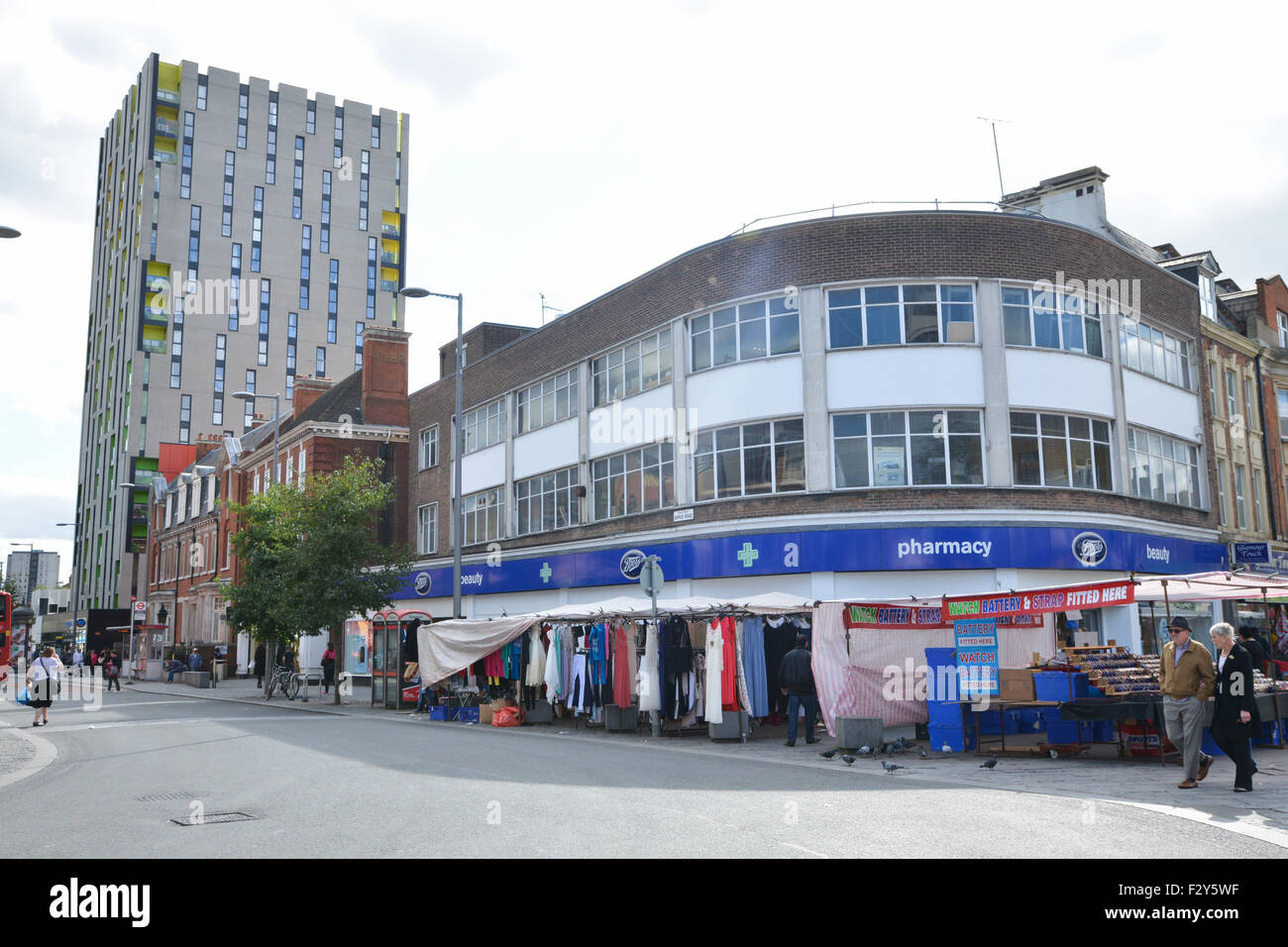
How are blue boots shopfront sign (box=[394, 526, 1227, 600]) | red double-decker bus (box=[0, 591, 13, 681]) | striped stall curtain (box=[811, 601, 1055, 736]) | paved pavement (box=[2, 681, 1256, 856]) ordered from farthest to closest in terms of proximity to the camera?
red double-decker bus (box=[0, 591, 13, 681]) < blue boots shopfront sign (box=[394, 526, 1227, 600]) < striped stall curtain (box=[811, 601, 1055, 736]) < paved pavement (box=[2, 681, 1256, 856])

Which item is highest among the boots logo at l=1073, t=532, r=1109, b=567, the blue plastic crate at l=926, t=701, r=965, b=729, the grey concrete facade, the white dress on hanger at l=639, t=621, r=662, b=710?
the grey concrete facade

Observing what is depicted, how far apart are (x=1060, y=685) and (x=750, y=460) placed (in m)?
13.1

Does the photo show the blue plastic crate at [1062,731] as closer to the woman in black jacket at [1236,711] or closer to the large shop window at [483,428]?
the woman in black jacket at [1236,711]

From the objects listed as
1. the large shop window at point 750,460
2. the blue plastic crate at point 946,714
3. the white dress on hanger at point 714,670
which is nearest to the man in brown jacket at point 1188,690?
the blue plastic crate at point 946,714

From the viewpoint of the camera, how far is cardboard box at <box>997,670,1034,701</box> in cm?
1498

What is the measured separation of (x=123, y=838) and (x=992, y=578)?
20436 millimetres

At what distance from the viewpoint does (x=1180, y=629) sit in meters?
11.8

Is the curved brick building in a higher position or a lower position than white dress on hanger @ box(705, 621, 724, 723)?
higher

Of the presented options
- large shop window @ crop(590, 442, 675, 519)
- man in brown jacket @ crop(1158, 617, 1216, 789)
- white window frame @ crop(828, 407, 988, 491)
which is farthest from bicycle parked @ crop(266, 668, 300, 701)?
man in brown jacket @ crop(1158, 617, 1216, 789)

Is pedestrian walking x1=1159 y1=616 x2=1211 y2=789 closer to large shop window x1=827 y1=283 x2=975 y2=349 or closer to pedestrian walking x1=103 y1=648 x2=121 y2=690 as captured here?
large shop window x1=827 y1=283 x2=975 y2=349

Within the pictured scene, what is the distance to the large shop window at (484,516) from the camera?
38.4 meters

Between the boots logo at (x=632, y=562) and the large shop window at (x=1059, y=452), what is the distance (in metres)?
10.2

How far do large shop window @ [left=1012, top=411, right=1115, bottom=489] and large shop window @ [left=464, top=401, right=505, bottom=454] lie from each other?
745 inches
